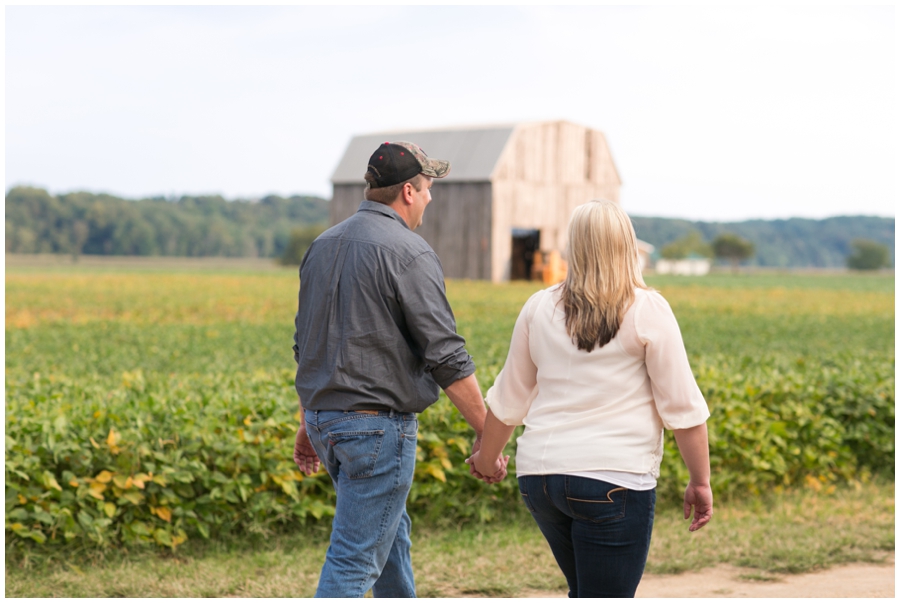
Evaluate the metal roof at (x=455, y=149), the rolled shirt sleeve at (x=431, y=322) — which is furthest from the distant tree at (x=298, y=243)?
the rolled shirt sleeve at (x=431, y=322)

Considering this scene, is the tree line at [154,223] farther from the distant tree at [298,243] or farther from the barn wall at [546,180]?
the barn wall at [546,180]

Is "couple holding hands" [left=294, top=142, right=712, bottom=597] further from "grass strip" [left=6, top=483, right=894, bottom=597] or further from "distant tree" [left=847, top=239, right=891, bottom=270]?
"distant tree" [left=847, top=239, right=891, bottom=270]

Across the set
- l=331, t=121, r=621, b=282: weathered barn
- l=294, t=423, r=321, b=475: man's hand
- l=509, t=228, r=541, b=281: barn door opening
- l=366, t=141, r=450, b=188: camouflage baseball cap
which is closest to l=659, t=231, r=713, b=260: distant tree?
l=331, t=121, r=621, b=282: weathered barn

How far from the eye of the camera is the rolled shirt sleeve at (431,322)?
3080 mm

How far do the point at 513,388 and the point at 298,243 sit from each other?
309ft

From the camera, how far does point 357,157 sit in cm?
4188

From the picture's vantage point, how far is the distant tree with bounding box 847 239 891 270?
11206 cm

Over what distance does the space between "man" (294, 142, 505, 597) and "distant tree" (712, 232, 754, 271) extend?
11663 cm

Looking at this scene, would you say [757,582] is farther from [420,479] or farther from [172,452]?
[172,452]

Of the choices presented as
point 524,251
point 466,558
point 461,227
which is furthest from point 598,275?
point 524,251

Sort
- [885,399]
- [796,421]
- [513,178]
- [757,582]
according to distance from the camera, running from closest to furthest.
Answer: [757,582] → [796,421] → [885,399] → [513,178]

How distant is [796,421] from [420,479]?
3.41 meters

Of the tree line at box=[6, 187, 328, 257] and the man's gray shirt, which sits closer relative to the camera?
the man's gray shirt

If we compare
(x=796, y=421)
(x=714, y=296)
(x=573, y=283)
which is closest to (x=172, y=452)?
(x=573, y=283)
